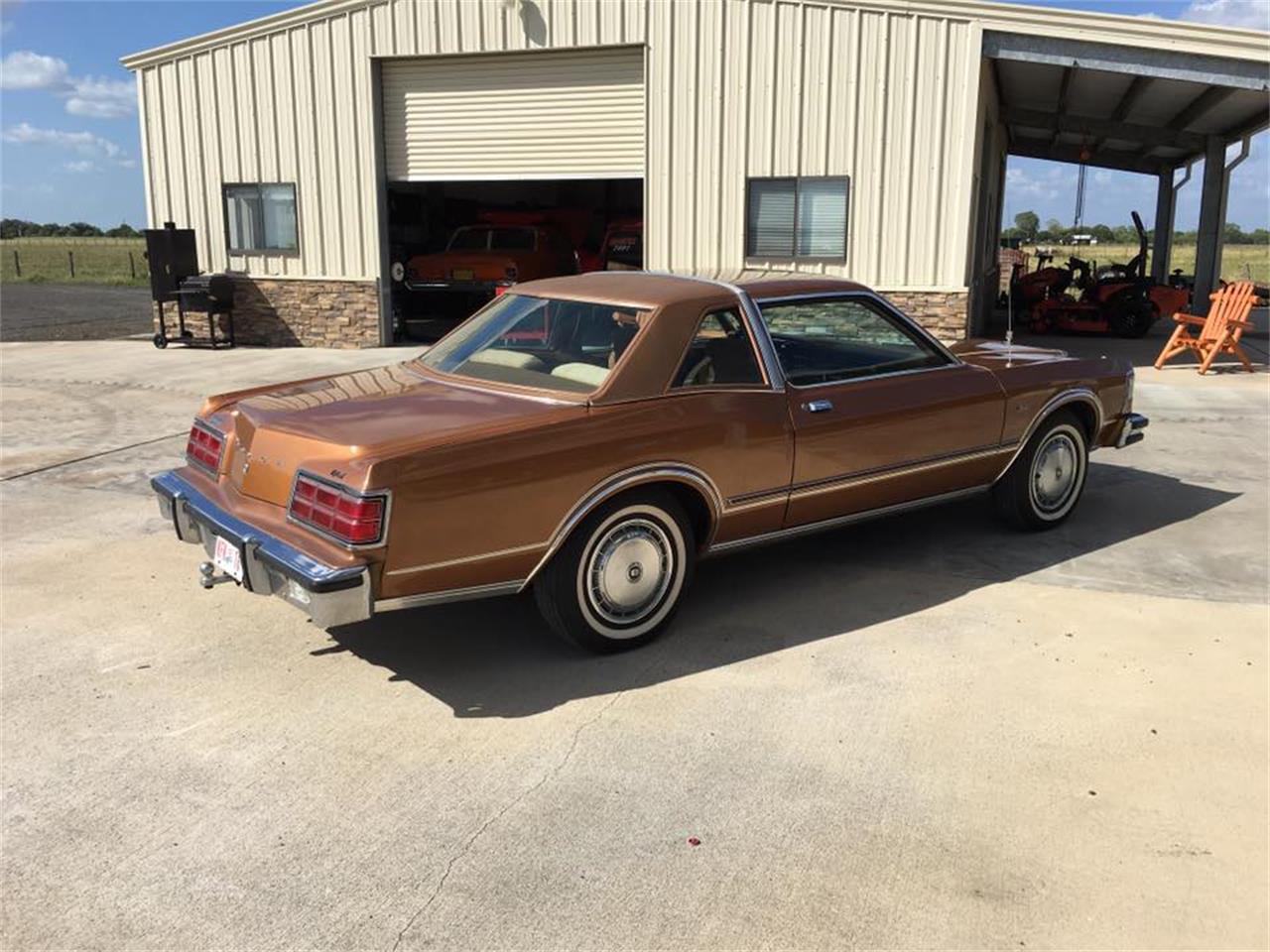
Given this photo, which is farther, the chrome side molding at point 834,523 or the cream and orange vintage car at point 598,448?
the chrome side molding at point 834,523

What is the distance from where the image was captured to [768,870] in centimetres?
294

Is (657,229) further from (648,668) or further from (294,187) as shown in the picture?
(648,668)

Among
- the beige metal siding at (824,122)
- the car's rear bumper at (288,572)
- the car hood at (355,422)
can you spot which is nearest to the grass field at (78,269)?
the beige metal siding at (824,122)

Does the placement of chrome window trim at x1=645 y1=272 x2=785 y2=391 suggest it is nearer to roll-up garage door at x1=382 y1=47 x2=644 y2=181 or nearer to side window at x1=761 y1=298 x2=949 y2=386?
side window at x1=761 y1=298 x2=949 y2=386

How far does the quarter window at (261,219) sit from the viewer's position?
630 inches

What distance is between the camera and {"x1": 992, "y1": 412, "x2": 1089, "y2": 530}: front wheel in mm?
5887

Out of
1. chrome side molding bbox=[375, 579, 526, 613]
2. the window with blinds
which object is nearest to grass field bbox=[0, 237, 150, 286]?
the window with blinds

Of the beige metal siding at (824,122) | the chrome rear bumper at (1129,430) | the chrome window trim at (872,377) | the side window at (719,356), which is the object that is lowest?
the chrome rear bumper at (1129,430)

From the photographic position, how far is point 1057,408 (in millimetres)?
5883

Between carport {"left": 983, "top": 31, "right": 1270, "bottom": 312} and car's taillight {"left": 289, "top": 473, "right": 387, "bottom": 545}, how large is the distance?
37.9 feet

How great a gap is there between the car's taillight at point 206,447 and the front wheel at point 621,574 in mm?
1484

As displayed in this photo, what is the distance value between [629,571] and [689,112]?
35.9 feet

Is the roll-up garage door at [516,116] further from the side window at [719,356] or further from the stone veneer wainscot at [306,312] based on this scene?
the side window at [719,356]

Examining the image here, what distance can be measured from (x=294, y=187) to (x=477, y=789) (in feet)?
46.9
